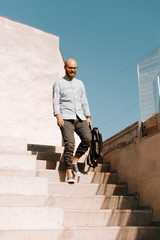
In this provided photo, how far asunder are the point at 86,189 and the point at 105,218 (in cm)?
54

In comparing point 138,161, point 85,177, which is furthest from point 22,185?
point 138,161

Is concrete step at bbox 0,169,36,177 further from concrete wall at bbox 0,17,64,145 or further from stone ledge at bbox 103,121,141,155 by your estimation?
concrete wall at bbox 0,17,64,145

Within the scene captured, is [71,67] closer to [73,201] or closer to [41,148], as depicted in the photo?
[41,148]

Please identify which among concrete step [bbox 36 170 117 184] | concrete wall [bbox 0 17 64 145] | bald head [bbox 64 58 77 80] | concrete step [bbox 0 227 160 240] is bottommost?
concrete step [bbox 0 227 160 240]

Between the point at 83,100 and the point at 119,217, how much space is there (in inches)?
66.7

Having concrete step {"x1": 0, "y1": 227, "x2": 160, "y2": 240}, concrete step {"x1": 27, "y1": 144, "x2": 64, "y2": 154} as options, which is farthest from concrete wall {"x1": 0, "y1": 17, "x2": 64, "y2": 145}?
concrete step {"x1": 0, "y1": 227, "x2": 160, "y2": 240}

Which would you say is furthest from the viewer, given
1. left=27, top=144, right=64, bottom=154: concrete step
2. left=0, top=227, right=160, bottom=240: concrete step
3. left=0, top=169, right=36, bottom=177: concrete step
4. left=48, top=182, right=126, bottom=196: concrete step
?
left=27, top=144, right=64, bottom=154: concrete step

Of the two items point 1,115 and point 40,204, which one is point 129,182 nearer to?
point 40,204

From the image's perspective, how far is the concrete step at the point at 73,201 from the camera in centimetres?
264

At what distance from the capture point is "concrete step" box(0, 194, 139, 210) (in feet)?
8.66

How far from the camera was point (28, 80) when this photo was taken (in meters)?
10.2

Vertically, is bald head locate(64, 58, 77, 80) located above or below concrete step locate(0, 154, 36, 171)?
above

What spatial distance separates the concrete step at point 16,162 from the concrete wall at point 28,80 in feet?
19.4

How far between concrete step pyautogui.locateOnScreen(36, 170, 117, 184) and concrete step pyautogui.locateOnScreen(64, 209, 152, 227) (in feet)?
2.53
